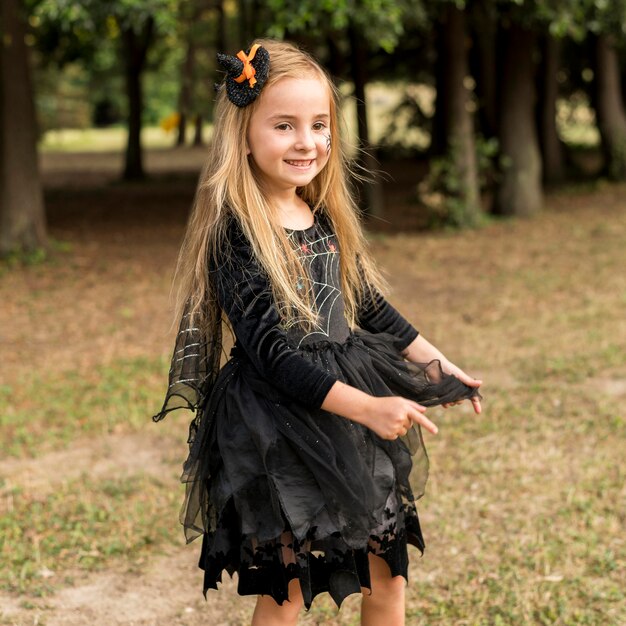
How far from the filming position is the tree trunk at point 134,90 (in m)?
19.8

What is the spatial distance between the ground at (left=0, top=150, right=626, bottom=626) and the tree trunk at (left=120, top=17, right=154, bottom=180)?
1052cm

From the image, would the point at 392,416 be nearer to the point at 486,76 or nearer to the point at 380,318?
the point at 380,318

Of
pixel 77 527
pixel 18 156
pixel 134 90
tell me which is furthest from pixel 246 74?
pixel 134 90

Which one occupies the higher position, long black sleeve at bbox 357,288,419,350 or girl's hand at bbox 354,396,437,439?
long black sleeve at bbox 357,288,419,350

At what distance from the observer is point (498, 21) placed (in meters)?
13.7

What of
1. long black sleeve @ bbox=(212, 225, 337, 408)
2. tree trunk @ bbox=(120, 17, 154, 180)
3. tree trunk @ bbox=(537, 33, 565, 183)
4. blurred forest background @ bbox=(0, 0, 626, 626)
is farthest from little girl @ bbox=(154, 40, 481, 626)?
tree trunk @ bbox=(120, 17, 154, 180)

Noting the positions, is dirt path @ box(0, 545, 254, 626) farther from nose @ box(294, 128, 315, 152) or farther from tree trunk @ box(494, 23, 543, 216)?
tree trunk @ box(494, 23, 543, 216)

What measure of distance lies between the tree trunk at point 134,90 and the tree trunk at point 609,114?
843 cm

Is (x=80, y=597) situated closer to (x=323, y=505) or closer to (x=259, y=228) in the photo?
(x=323, y=505)

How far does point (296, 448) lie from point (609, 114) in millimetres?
15934

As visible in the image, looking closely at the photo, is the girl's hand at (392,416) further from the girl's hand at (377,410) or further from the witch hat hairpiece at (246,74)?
the witch hat hairpiece at (246,74)

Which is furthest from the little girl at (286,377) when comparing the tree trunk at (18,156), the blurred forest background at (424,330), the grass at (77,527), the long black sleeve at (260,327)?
the tree trunk at (18,156)

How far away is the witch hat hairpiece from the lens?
2.43 m

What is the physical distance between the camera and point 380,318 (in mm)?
2795
